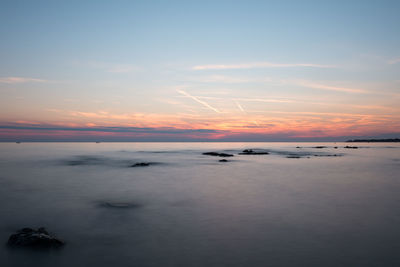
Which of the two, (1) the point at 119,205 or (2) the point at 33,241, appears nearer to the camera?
(2) the point at 33,241

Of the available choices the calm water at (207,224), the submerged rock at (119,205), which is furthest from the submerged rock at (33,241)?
the submerged rock at (119,205)

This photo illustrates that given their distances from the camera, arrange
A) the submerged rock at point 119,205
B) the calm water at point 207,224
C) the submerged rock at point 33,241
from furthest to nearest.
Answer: the submerged rock at point 119,205
the submerged rock at point 33,241
the calm water at point 207,224

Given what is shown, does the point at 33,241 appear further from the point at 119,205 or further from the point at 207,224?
the point at 119,205

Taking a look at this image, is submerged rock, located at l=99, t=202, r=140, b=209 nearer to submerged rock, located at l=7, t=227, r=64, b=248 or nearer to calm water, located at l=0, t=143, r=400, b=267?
calm water, located at l=0, t=143, r=400, b=267

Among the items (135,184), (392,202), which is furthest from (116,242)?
(392,202)

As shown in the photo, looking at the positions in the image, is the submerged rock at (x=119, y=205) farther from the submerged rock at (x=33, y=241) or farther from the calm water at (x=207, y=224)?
the submerged rock at (x=33, y=241)

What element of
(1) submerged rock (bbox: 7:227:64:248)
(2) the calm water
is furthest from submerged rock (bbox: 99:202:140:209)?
(1) submerged rock (bbox: 7:227:64:248)

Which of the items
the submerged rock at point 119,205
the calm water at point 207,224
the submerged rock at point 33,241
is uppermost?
A: the submerged rock at point 33,241

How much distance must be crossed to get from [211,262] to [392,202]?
16.1m

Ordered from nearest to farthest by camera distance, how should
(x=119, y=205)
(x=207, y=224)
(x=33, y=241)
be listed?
1. (x=33, y=241)
2. (x=207, y=224)
3. (x=119, y=205)

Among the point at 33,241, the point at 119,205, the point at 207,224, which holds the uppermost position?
the point at 33,241

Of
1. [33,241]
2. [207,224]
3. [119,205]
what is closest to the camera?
[33,241]

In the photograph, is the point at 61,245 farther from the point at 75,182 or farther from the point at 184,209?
the point at 75,182

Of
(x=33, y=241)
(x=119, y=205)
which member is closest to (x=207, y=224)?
(x=119, y=205)
